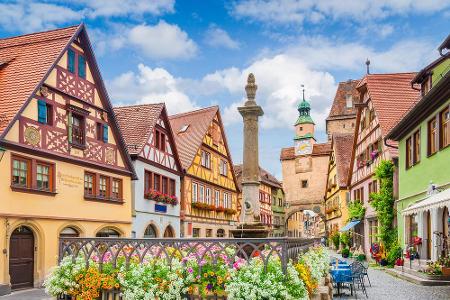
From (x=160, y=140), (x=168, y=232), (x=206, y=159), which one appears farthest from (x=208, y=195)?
(x=160, y=140)

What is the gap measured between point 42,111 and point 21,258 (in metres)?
4.71

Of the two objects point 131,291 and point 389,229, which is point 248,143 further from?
point 389,229

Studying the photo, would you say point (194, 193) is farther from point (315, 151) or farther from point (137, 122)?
point (315, 151)

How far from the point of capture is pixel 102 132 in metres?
21.2

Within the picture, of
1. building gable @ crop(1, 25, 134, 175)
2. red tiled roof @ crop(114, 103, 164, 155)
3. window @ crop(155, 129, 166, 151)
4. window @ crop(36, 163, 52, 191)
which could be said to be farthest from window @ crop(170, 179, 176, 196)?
window @ crop(36, 163, 52, 191)

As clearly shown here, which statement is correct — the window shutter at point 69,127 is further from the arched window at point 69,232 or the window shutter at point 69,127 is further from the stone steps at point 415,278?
the stone steps at point 415,278

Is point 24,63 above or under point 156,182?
above

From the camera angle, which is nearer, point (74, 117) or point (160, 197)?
point (74, 117)

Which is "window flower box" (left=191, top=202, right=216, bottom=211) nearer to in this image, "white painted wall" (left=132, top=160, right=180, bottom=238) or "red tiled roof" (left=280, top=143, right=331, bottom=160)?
"white painted wall" (left=132, top=160, right=180, bottom=238)

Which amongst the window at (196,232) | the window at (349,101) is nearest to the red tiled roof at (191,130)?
the window at (196,232)

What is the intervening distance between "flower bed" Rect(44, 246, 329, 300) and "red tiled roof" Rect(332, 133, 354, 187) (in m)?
33.1

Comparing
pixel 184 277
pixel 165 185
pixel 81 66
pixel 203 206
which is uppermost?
pixel 81 66

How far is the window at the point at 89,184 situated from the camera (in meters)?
20.1

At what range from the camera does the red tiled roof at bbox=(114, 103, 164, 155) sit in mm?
24703
